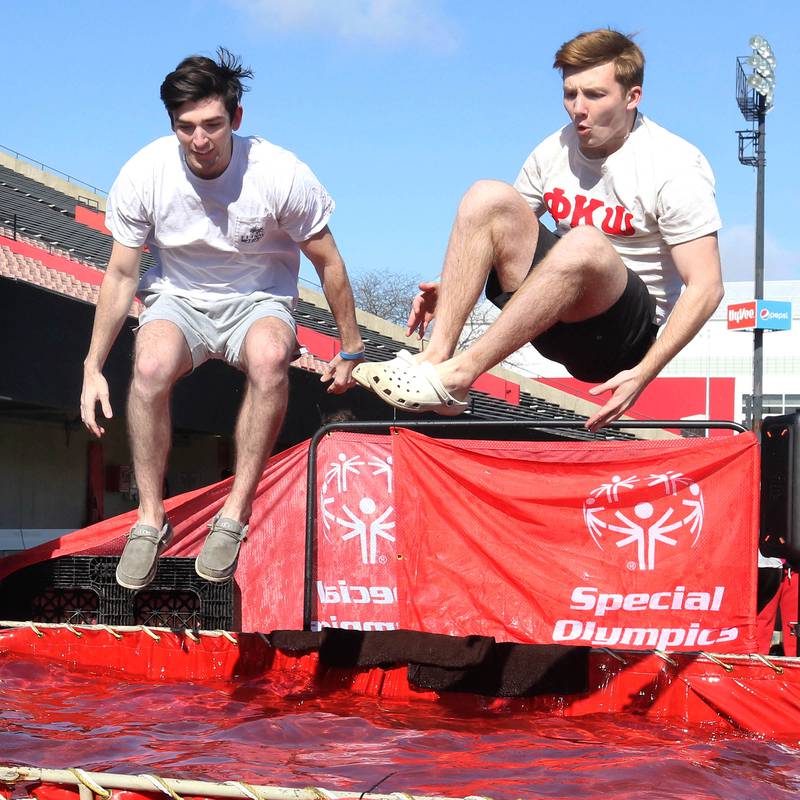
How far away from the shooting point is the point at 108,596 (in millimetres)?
5848

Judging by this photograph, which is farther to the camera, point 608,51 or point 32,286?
point 32,286

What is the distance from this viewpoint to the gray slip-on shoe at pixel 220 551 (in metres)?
4.25

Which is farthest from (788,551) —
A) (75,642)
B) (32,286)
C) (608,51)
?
(32,286)

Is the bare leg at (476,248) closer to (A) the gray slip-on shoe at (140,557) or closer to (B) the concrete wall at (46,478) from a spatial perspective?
(A) the gray slip-on shoe at (140,557)

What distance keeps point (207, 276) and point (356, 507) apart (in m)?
1.69

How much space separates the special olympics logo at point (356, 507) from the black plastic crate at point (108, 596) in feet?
2.20

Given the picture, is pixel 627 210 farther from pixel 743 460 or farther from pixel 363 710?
pixel 363 710

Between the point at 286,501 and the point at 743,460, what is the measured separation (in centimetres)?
238

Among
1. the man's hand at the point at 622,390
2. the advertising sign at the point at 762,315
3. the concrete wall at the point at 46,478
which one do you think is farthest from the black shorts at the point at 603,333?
the advertising sign at the point at 762,315

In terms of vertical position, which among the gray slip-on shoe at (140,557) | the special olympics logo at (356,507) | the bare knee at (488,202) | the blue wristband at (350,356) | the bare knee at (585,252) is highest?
the bare knee at (488,202)

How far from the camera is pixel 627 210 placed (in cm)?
393

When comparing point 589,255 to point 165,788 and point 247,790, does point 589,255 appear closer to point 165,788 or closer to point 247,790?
point 247,790

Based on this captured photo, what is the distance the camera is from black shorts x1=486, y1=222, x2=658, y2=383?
155 inches

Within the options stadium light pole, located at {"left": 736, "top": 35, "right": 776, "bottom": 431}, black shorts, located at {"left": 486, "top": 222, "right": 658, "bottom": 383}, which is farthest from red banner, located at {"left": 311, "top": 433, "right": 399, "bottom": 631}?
stadium light pole, located at {"left": 736, "top": 35, "right": 776, "bottom": 431}
